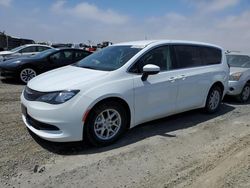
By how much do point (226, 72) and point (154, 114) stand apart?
9.06ft

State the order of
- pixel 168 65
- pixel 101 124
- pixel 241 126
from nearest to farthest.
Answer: pixel 101 124, pixel 168 65, pixel 241 126

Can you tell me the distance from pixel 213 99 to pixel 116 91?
122 inches

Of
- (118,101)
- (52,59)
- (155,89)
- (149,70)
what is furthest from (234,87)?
(52,59)

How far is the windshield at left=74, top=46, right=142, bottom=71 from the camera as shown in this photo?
5.25 meters

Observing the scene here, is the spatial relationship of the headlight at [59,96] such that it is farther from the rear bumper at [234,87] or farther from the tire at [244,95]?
the tire at [244,95]

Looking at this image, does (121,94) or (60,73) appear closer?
(121,94)

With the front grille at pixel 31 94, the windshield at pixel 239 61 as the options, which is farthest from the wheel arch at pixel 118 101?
the windshield at pixel 239 61

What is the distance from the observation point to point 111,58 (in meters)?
5.56

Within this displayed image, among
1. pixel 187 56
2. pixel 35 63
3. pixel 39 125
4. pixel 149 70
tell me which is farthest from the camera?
pixel 35 63

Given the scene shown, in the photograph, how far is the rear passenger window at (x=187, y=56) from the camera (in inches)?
239

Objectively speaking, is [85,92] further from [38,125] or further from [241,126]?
[241,126]

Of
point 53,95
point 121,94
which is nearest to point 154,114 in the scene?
point 121,94

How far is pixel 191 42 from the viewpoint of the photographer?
6641 mm

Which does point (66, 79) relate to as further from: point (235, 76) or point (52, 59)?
point (52, 59)
